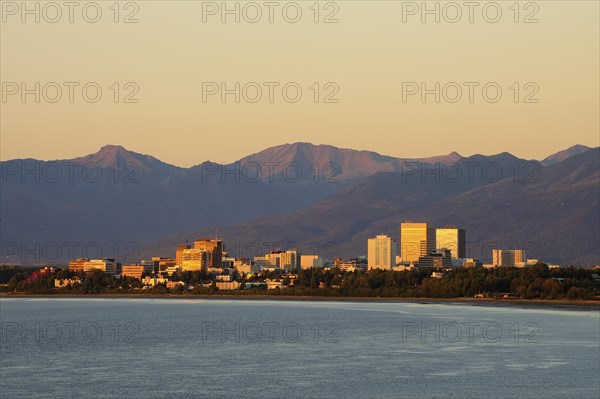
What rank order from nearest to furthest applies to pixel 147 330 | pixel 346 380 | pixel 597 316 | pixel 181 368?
pixel 346 380, pixel 181 368, pixel 147 330, pixel 597 316

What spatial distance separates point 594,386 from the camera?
87750mm

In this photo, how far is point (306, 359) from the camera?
108375 mm

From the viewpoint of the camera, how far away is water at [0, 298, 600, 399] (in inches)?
3386

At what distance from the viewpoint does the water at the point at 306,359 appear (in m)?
86.0

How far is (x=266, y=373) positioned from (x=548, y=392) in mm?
23485

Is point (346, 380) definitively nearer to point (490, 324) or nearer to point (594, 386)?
point (594, 386)

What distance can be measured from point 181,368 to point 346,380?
1623 cm

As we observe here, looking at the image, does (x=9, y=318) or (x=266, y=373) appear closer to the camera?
(x=266, y=373)

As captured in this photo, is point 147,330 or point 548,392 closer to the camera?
point 548,392

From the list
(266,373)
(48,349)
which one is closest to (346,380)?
(266,373)

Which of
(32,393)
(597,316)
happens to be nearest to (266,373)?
(32,393)

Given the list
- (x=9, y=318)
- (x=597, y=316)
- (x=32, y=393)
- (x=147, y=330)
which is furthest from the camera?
(x=9, y=318)

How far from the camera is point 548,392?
84188 millimetres

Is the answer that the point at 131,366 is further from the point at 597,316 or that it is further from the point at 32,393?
the point at 597,316
